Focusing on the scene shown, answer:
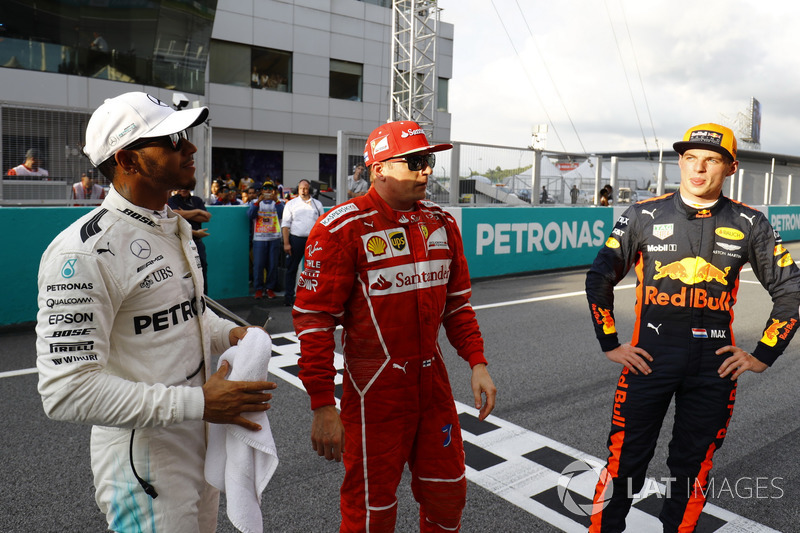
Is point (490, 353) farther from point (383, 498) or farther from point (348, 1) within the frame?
point (348, 1)

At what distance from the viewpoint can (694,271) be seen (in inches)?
114

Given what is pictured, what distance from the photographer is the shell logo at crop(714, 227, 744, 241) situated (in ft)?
9.48

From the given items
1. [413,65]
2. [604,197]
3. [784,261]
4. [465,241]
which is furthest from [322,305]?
[413,65]

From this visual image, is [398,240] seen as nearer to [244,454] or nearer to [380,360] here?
[380,360]

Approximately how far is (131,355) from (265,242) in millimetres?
8113

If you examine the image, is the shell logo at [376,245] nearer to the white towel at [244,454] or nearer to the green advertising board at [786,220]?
Result: the white towel at [244,454]

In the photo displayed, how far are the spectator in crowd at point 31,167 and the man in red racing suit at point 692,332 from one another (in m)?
7.79

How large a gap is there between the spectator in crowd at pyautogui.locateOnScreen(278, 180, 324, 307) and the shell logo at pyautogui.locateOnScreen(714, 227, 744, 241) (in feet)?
23.9

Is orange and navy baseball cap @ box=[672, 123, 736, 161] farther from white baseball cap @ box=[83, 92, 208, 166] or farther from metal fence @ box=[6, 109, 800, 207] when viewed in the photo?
metal fence @ box=[6, 109, 800, 207]

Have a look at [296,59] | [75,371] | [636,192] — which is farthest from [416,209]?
[296,59]

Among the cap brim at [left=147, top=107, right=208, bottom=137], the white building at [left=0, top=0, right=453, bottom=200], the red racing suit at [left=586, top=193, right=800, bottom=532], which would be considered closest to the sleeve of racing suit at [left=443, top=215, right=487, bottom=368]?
the red racing suit at [left=586, top=193, right=800, bottom=532]

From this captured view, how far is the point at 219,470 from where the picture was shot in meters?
1.93

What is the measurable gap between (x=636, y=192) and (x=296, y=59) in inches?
748

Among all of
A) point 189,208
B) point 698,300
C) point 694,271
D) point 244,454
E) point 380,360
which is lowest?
point 244,454
